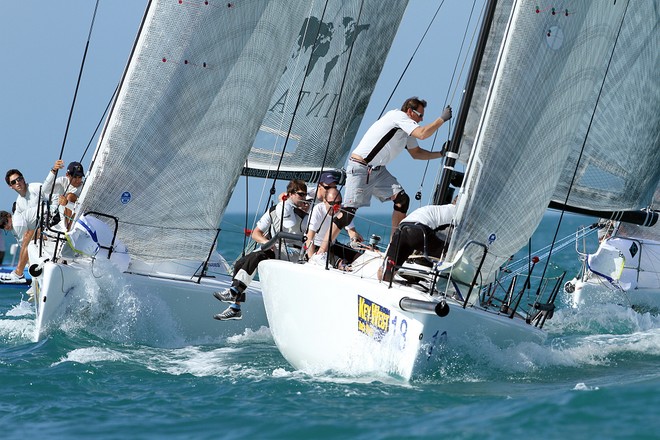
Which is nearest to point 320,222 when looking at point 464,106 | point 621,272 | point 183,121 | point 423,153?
point 423,153

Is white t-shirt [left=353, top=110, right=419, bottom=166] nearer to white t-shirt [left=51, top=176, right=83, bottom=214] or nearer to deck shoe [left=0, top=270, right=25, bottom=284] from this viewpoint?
white t-shirt [left=51, top=176, right=83, bottom=214]

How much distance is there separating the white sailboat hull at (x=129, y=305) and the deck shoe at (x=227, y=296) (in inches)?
16.9

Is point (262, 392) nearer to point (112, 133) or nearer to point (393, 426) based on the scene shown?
point (393, 426)

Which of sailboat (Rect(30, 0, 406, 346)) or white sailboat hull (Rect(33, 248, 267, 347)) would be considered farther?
sailboat (Rect(30, 0, 406, 346))

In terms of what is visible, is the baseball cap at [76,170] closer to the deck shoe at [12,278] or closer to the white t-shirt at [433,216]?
the deck shoe at [12,278]

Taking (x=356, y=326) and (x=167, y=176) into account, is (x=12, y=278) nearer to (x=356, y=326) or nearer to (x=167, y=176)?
(x=167, y=176)

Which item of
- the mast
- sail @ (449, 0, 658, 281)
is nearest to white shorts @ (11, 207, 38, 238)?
the mast

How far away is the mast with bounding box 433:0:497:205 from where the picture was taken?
32.6 feet

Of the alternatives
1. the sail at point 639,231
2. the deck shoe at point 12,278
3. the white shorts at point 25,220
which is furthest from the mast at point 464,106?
the deck shoe at point 12,278

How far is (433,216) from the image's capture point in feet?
30.2

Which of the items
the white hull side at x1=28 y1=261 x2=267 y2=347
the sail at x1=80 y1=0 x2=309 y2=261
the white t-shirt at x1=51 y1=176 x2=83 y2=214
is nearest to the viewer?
the white hull side at x1=28 y1=261 x2=267 y2=347

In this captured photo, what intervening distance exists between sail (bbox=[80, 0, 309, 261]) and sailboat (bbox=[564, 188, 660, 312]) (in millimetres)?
6962

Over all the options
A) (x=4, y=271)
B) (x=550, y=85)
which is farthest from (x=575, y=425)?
(x=4, y=271)

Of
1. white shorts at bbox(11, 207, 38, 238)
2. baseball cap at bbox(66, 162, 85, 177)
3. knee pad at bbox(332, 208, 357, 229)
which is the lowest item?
white shorts at bbox(11, 207, 38, 238)
